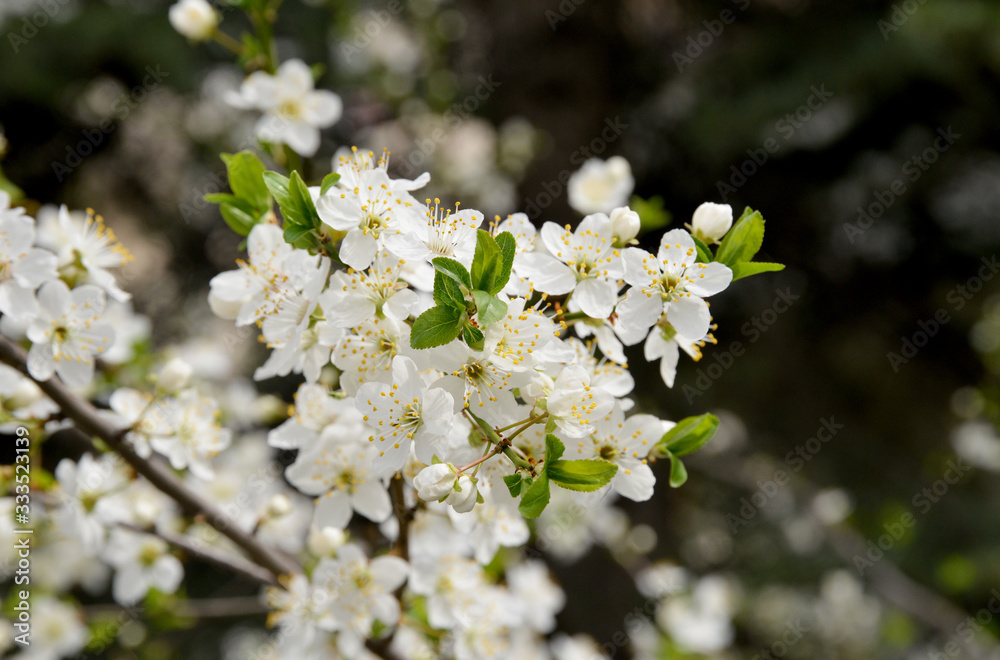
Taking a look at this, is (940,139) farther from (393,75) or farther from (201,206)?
(201,206)

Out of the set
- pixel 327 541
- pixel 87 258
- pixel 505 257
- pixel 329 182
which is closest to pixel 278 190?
pixel 329 182

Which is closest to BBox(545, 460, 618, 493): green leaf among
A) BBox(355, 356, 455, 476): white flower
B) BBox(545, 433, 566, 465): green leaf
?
BBox(545, 433, 566, 465): green leaf

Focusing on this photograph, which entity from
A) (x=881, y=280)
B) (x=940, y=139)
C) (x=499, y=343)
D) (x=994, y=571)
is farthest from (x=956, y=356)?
(x=499, y=343)

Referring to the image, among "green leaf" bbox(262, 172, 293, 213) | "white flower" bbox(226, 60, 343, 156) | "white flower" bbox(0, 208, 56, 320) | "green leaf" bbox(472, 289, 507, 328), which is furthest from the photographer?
"white flower" bbox(226, 60, 343, 156)

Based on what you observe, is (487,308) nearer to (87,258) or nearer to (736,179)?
(87,258)

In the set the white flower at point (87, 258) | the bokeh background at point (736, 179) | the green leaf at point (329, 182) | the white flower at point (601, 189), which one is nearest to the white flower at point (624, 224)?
the green leaf at point (329, 182)

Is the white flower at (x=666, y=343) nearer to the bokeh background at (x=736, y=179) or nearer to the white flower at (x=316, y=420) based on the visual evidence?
the white flower at (x=316, y=420)

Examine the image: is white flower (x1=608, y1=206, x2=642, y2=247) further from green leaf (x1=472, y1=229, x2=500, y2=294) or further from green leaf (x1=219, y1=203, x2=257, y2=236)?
green leaf (x1=219, y1=203, x2=257, y2=236)

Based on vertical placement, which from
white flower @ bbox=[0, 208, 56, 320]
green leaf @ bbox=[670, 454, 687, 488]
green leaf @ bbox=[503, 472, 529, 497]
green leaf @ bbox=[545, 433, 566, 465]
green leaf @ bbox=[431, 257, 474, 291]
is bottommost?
white flower @ bbox=[0, 208, 56, 320]
